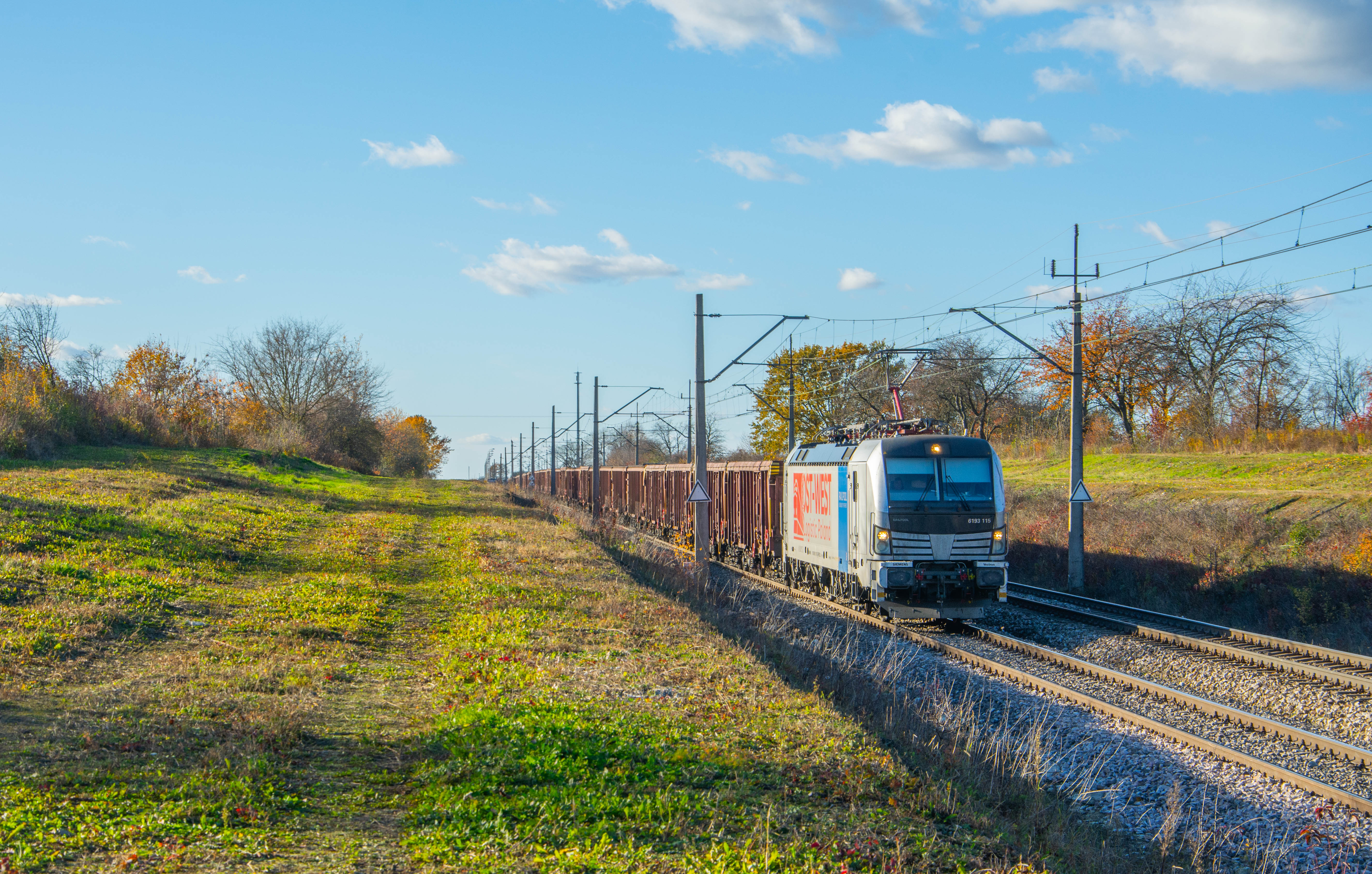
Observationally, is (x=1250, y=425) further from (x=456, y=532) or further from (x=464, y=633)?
(x=464, y=633)

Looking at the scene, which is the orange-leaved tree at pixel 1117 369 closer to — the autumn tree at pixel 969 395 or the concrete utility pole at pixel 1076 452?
the autumn tree at pixel 969 395

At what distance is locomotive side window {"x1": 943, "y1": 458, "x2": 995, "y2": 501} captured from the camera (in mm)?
15961

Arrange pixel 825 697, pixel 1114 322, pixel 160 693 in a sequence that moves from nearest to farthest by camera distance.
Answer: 1. pixel 160 693
2. pixel 825 697
3. pixel 1114 322

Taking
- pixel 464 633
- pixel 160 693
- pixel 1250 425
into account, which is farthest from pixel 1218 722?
pixel 1250 425

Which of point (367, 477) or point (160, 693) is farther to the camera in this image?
point (367, 477)

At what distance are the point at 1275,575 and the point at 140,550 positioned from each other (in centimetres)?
1956

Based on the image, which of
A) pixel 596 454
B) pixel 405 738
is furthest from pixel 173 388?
pixel 405 738

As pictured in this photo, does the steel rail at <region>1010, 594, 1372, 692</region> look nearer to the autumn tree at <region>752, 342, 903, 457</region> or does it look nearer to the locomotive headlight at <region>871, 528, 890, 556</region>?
the locomotive headlight at <region>871, 528, 890, 556</region>

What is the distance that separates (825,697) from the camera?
31.7 feet

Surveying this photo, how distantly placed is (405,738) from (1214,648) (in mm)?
12032

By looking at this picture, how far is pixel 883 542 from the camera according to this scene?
51.4ft

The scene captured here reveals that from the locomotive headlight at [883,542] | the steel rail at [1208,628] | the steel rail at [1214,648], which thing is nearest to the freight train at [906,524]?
the locomotive headlight at [883,542]

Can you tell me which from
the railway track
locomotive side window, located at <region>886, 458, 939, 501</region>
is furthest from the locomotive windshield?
the railway track

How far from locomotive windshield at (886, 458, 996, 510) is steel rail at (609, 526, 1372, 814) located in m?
2.23
